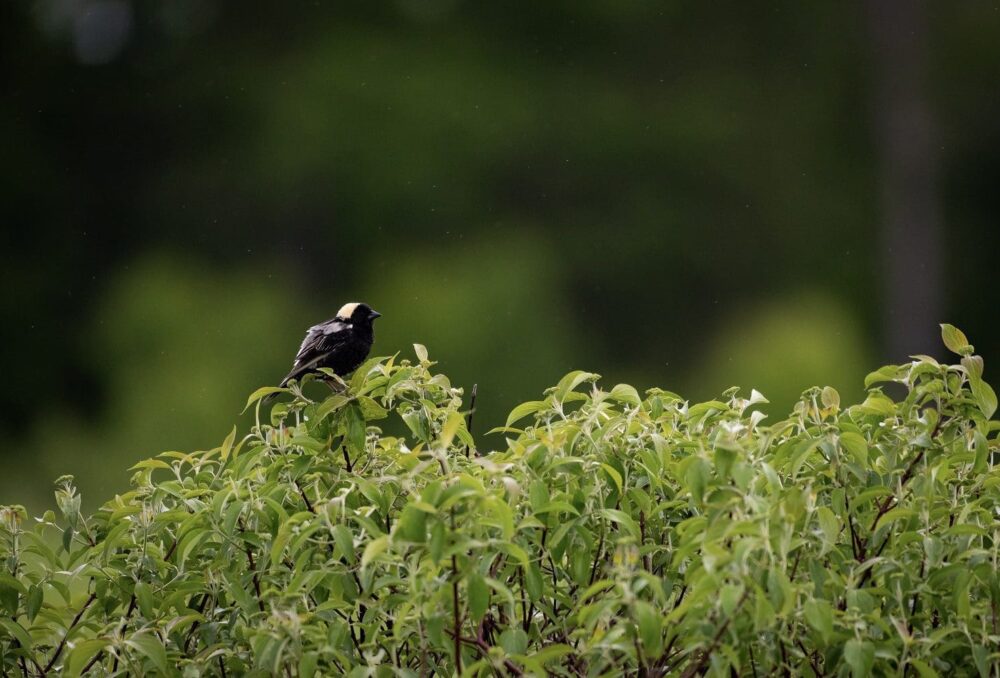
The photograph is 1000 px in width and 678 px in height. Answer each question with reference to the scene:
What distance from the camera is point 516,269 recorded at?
1216 cm

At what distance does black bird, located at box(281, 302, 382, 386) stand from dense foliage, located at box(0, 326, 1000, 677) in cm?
74

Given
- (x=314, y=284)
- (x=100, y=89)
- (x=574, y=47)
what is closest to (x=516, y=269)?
(x=314, y=284)

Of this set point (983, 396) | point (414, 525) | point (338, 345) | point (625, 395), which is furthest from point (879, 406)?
point (338, 345)

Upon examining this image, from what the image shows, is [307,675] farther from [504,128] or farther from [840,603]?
[504,128]

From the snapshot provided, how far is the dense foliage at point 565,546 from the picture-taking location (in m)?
1.71

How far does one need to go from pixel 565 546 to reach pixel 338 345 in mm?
1279

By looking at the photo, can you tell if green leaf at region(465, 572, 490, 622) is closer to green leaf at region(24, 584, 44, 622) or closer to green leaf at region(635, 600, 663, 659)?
green leaf at region(635, 600, 663, 659)

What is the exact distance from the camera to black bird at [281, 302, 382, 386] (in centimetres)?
301

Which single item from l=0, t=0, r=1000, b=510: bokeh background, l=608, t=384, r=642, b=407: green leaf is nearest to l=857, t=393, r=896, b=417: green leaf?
l=608, t=384, r=642, b=407: green leaf

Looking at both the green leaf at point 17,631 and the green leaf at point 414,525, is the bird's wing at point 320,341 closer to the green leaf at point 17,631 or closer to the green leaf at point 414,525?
the green leaf at point 17,631

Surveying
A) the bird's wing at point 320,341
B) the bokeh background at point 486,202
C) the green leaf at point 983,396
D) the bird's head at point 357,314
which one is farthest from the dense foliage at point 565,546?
the bokeh background at point 486,202

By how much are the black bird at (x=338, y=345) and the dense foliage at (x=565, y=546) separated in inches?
29.0

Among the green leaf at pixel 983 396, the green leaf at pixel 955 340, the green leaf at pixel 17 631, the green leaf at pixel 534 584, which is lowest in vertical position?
the green leaf at pixel 17 631

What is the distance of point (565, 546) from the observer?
6.36 feet
